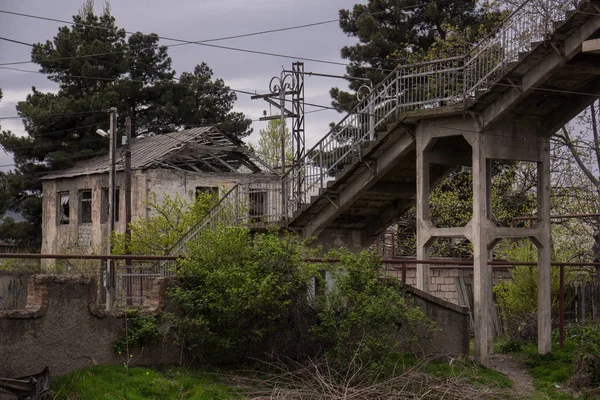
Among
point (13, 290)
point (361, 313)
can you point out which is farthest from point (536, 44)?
point (13, 290)

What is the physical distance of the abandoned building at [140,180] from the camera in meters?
41.5

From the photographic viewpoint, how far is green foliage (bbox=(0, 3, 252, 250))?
5097 centimetres

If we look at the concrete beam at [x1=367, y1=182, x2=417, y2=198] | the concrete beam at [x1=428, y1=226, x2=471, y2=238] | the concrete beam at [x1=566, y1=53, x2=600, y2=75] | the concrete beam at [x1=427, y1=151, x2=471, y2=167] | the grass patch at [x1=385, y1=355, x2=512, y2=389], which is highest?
the concrete beam at [x1=566, y1=53, x2=600, y2=75]

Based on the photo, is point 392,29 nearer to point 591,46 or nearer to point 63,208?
point 63,208

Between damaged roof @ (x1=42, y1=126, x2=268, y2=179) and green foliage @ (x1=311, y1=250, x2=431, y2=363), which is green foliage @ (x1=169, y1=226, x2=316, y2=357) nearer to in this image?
green foliage @ (x1=311, y1=250, x2=431, y2=363)

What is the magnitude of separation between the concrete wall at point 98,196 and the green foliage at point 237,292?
876 inches

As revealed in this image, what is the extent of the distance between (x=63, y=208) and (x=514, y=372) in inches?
1323

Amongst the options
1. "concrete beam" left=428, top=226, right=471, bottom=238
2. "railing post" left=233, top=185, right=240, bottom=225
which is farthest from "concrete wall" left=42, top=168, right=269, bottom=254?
"concrete beam" left=428, top=226, right=471, bottom=238

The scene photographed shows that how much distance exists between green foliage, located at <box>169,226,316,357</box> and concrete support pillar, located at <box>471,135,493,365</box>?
437 cm

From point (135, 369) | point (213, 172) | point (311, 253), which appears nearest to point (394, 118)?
point (311, 253)

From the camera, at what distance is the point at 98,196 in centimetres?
4419

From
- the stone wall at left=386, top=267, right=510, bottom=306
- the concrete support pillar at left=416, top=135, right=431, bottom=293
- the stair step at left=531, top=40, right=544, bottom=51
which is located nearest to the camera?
the stair step at left=531, top=40, right=544, bottom=51

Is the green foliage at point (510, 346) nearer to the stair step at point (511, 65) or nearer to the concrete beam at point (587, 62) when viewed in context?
the stair step at point (511, 65)

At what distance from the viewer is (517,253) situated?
24.5 m
